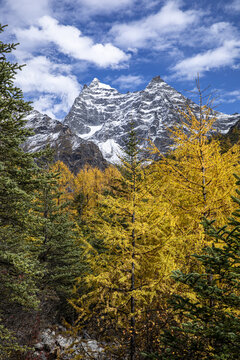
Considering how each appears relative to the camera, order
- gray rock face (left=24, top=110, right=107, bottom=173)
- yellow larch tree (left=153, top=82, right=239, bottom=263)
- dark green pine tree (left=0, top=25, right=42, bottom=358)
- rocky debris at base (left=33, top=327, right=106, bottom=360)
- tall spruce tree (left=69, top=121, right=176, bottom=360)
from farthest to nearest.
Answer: gray rock face (left=24, top=110, right=107, bottom=173)
rocky debris at base (left=33, top=327, right=106, bottom=360)
dark green pine tree (left=0, top=25, right=42, bottom=358)
tall spruce tree (left=69, top=121, right=176, bottom=360)
yellow larch tree (left=153, top=82, right=239, bottom=263)

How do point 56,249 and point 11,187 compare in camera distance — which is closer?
point 11,187

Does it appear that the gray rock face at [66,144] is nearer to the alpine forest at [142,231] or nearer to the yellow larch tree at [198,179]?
the alpine forest at [142,231]

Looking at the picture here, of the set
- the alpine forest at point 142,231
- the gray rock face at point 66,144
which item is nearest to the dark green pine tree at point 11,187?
the alpine forest at point 142,231

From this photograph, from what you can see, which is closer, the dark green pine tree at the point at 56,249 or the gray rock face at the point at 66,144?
the dark green pine tree at the point at 56,249

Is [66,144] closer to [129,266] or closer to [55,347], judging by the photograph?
[55,347]

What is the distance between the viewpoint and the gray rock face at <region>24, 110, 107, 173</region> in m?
88.4

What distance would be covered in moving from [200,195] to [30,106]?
23.1 feet

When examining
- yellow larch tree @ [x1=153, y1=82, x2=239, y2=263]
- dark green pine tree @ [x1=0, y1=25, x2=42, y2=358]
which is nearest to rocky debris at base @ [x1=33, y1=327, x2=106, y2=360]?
dark green pine tree @ [x1=0, y1=25, x2=42, y2=358]

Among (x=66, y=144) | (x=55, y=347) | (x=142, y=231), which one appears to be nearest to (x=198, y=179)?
(x=142, y=231)

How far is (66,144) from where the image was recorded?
92.6m

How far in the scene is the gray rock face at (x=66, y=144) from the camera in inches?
3482

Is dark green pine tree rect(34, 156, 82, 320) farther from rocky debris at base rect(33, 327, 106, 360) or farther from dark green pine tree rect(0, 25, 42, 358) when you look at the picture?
dark green pine tree rect(0, 25, 42, 358)

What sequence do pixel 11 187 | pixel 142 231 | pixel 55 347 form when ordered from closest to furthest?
1. pixel 142 231
2. pixel 11 187
3. pixel 55 347

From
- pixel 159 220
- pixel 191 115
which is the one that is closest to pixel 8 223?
pixel 159 220
